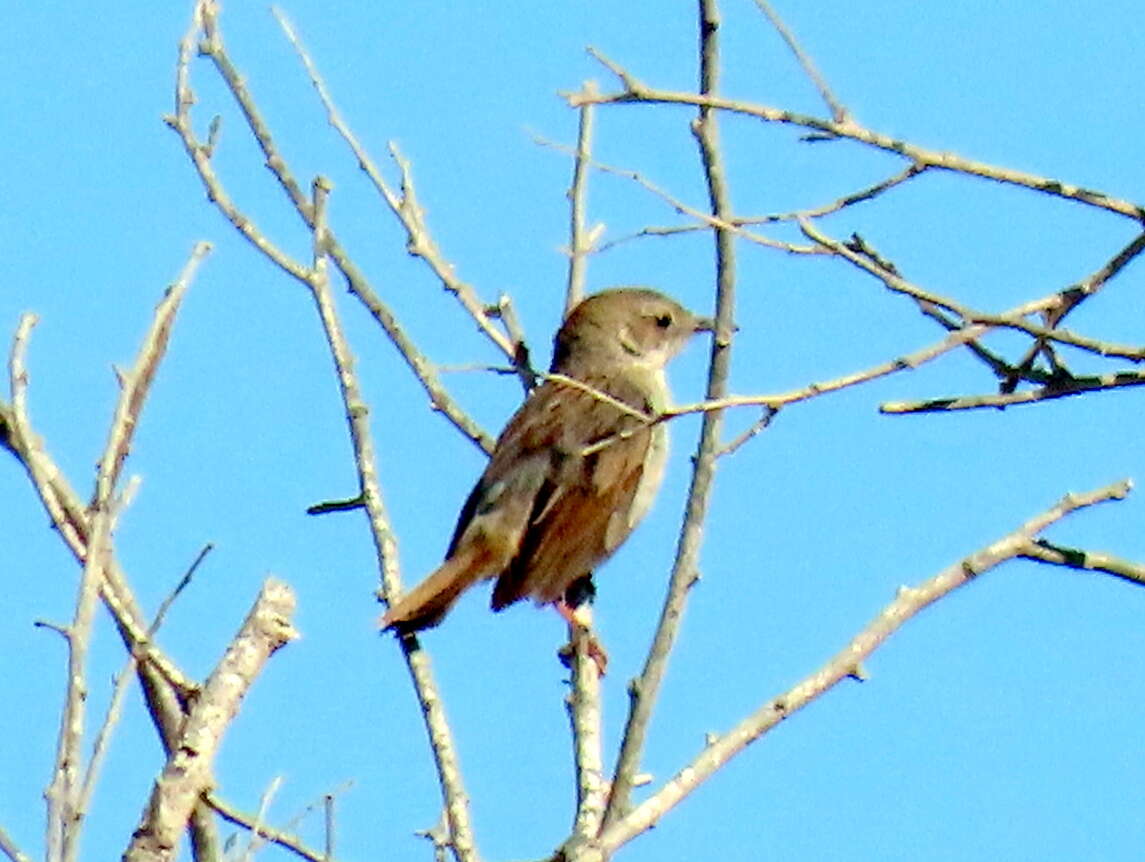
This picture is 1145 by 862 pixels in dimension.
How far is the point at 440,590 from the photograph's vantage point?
296 inches

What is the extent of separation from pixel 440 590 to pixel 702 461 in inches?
115

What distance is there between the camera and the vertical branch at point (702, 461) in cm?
451

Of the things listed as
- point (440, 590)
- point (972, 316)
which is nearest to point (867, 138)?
point (972, 316)

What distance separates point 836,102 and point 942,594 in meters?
1.04

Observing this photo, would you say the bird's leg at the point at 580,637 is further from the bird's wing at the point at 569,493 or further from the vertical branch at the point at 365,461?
the vertical branch at the point at 365,461

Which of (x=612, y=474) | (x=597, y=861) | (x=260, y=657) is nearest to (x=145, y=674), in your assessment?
(x=260, y=657)

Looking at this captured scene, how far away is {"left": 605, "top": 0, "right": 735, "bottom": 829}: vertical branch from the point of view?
4.51 m

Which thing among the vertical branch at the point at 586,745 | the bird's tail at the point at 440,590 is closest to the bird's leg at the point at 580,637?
the vertical branch at the point at 586,745

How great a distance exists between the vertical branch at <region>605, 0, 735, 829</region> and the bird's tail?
1430 millimetres

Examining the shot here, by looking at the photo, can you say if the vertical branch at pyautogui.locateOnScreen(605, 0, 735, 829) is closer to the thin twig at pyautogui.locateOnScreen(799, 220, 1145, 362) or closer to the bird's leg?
the thin twig at pyautogui.locateOnScreen(799, 220, 1145, 362)

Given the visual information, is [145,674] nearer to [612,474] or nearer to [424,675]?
[424,675]

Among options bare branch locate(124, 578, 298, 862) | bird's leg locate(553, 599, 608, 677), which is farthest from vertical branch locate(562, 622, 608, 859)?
bare branch locate(124, 578, 298, 862)

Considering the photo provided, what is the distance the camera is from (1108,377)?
4.08 m

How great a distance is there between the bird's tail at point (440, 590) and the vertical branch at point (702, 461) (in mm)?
1430
